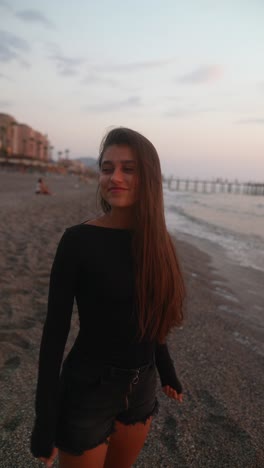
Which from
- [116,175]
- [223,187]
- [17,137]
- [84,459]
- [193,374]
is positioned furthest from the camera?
[223,187]

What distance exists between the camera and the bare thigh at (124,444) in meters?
1.56

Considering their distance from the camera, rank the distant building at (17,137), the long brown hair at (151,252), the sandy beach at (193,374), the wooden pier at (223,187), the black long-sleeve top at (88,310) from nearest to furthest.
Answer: the black long-sleeve top at (88,310) < the long brown hair at (151,252) < the sandy beach at (193,374) < the distant building at (17,137) < the wooden pier at (223,187)

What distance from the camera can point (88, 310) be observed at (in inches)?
57.4

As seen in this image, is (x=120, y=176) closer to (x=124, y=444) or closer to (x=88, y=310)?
(x=88, y=310)

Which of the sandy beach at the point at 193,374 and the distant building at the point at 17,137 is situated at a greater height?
the distant building at the point at 17,137

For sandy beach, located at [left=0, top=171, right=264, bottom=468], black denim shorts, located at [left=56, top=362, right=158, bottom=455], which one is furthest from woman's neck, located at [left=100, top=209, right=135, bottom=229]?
sandy beach, located at [left=0, top=171, right=264, bottom=468]

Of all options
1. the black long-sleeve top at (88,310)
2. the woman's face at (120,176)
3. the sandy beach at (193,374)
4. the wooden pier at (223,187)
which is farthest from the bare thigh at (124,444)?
the wooden pier at (223,187)

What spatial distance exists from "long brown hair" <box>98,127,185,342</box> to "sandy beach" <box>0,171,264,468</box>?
1.34 meters

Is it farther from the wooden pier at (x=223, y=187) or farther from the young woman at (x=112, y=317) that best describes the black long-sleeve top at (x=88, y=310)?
the wooden pier at (x=223, y=187)

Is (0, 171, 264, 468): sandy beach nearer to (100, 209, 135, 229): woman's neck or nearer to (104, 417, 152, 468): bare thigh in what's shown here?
(104, 417, 152, 468): bare thigh

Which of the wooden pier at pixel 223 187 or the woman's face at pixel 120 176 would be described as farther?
the wooden pier at pixel 223 187

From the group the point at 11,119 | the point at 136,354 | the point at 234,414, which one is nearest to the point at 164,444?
the point at 234,414

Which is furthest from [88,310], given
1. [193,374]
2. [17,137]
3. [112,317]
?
[17,137]

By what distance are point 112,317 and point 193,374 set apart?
2.29 meters
